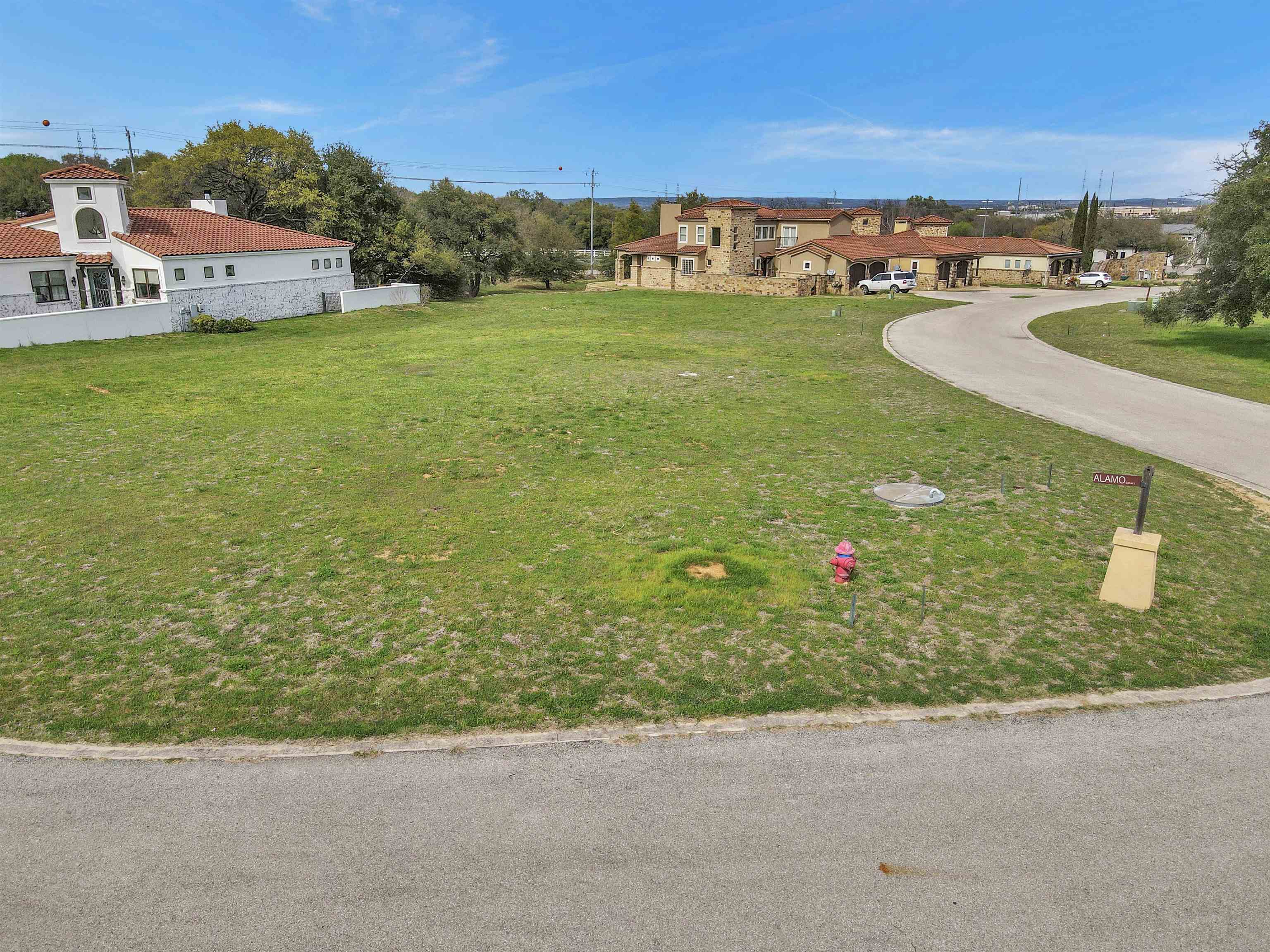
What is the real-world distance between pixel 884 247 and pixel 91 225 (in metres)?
53.5

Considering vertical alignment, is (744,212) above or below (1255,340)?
above

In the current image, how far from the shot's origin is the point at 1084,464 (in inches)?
696

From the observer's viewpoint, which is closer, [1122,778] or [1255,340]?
[1122,778]

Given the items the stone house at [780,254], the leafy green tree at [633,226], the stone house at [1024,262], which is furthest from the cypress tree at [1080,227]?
the leafy green tree at [633,226]

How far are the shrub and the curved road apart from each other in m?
31.3

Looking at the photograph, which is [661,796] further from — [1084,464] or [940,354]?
[940,354]

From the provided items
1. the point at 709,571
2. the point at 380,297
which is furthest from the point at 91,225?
the point at 709,571

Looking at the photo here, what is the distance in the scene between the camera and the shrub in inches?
1451

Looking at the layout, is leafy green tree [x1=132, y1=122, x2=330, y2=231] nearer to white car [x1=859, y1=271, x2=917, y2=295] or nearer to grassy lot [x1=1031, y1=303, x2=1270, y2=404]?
white car [x1=859, y1=271, x2=917, y2=295]

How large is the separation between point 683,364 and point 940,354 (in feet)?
38.9

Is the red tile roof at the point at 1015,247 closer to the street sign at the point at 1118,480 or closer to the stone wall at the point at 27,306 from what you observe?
the stone wall at the point at 27,306

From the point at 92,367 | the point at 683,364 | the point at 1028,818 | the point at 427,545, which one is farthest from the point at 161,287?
the point at 1028,818

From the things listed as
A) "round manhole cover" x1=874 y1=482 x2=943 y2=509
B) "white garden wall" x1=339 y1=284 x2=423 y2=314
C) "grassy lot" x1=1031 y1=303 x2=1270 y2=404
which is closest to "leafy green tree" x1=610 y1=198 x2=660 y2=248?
"white garden wall" x1=339 y1=284 x2=423 y2=314

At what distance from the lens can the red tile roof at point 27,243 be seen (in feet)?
110
